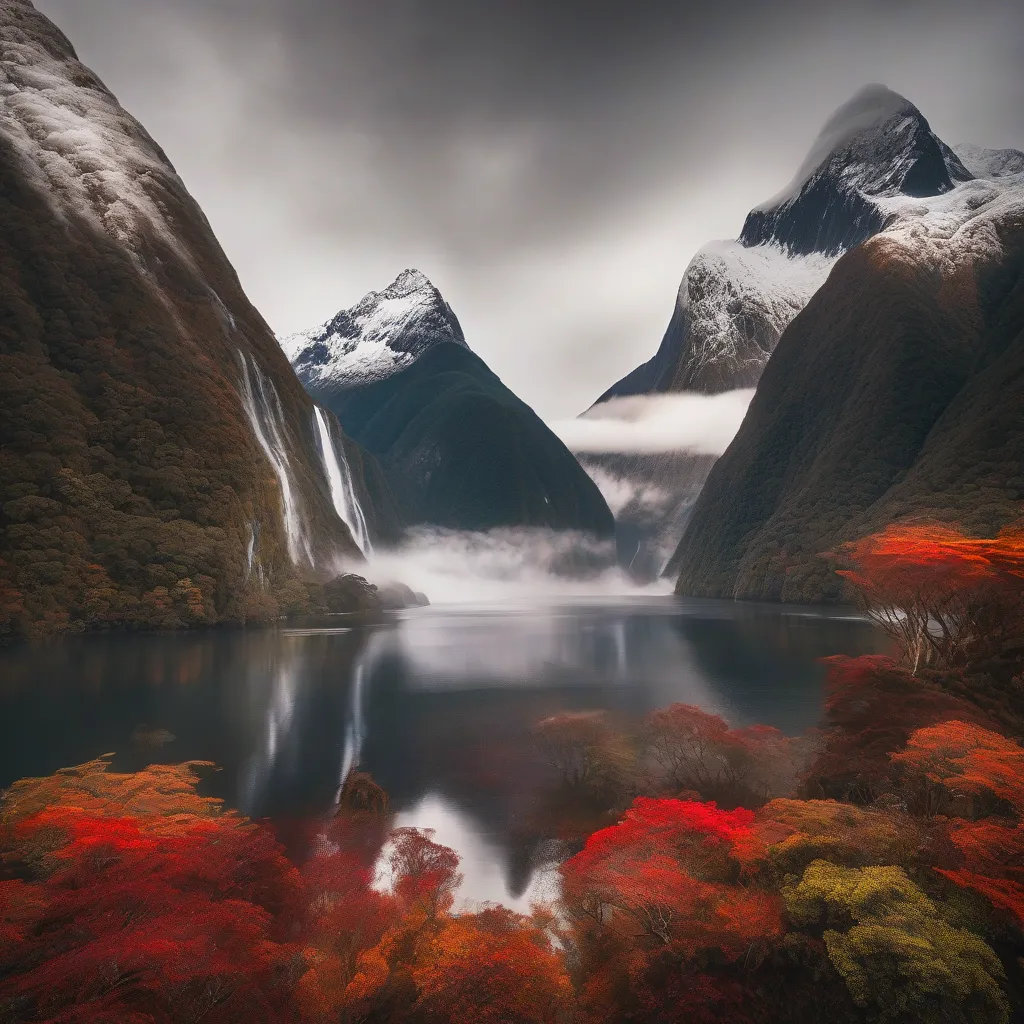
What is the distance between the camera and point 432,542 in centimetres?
14988

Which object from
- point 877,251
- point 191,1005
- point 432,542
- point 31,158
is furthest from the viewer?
point 432,542

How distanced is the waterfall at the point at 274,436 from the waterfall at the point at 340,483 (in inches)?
659

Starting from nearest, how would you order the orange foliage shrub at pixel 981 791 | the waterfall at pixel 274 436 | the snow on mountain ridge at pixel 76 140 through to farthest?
the orange foliage shrub at pixel 981 791, the snow on mountain ridge at pixel 76 140, the waterfall at pixel 274 436

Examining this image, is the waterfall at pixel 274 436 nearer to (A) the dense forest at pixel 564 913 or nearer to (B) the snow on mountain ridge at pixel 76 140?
(B) the snow on mountain ridge at pixel 76 140

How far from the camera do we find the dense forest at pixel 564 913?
5617 millimetres

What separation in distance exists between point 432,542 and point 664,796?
140 m

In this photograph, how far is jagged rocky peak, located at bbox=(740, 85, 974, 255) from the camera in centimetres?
A: 13150

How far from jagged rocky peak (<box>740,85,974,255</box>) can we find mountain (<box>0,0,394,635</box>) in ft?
408

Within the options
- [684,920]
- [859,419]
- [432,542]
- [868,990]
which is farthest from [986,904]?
[432,542]

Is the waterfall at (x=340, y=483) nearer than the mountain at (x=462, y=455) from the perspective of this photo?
Yes

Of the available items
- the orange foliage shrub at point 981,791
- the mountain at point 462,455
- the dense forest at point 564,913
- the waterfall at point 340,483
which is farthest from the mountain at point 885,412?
the mountain at point 462,455

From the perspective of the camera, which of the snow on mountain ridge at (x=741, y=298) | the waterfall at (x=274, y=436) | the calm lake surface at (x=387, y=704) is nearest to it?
the calm lake surface at (x=387, y=704)

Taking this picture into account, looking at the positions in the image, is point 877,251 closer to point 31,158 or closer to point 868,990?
point 31,158

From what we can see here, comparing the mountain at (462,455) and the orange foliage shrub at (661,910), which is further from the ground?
the mountain at (462,455)
